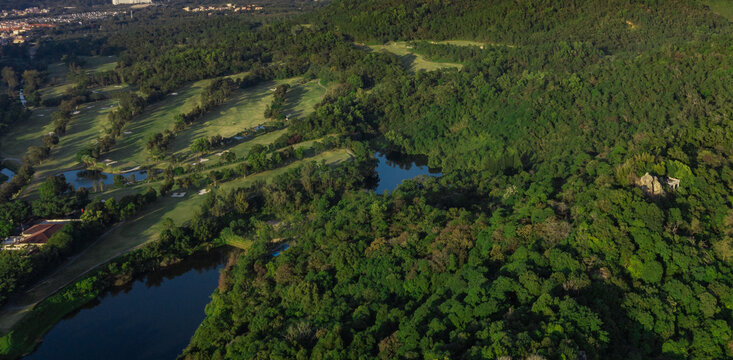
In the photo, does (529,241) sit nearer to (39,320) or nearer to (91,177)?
(39,320)

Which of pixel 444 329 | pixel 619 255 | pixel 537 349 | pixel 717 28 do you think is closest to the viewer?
pixel 537 349

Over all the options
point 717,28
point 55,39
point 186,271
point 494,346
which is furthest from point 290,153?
point 55,39

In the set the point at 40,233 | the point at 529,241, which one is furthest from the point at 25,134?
the point at 529,241

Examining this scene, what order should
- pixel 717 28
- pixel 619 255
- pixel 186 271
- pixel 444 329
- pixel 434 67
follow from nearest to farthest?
1. pixel 444 329
2. pixel 619 255
3. pixel 186 271
4. pixel 717 28
5. pixel 434 67

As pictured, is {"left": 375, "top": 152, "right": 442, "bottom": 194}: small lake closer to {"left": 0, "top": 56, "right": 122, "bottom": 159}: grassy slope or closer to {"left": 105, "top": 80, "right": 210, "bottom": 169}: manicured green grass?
{"left": 105, "top": 80, "right": 210, "bottom": 169}: manicured green grass

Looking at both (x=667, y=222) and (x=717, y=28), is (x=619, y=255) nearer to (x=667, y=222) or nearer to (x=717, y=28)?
(x=667, y=222)

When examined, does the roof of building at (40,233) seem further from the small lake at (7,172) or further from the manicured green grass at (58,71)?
the manicured green grass at (58,71)
